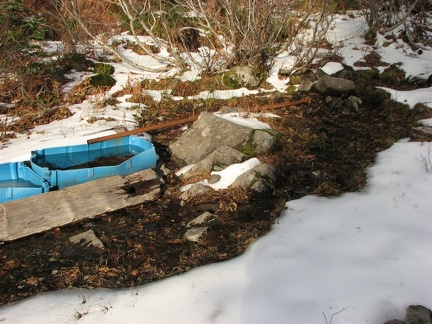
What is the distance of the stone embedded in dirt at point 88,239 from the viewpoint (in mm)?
4082

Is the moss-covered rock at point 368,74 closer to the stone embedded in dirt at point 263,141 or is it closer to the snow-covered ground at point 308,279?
the stone embedded in dirt at point 263,141

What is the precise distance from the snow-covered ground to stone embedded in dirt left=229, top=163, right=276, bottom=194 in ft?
1.67

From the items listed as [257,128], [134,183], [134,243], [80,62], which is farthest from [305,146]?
[80,62]

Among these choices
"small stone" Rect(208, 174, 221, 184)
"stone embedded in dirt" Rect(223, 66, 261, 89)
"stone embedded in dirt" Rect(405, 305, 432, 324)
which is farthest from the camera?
"stone embedded in dirt" Rect(223, 66, 261, 89)

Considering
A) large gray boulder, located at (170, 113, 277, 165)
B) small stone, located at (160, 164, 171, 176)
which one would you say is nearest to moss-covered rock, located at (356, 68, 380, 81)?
large gray boulder, located at (170, 113, 277, 165)

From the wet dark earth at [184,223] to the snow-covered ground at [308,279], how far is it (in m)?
0.21

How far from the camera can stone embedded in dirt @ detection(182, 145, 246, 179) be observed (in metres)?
5.47

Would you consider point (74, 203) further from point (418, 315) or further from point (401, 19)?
point (401, 19)

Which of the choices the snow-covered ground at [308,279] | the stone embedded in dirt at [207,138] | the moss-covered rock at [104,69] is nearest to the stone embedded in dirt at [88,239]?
the snow-covered ground at [308,279]

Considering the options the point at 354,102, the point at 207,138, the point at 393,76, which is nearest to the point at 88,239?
the point at 207,138

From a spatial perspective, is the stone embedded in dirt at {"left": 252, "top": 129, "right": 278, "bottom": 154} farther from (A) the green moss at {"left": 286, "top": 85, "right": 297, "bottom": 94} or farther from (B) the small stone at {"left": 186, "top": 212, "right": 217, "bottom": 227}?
(A) the green moss at {"left": 286, "top": 85, "right": 297, "bottom": 94}

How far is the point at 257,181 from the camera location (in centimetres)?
499

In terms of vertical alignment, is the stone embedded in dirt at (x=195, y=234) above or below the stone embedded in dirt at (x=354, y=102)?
below

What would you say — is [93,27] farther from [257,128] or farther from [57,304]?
[57,304]
